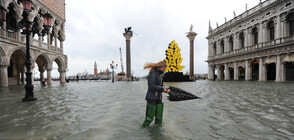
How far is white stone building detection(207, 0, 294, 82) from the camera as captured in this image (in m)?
19.4

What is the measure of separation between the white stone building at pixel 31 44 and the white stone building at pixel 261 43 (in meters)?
27.8

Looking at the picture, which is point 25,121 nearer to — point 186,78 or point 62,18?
point 62,18

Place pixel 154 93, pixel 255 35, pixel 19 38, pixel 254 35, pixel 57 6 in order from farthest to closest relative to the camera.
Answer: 1. pixel 255 35
2. pixel 254 35
3. pixel 57 6
4. pixel 19 38
5. pixel 154 93

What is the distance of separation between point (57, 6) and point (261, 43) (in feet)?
101

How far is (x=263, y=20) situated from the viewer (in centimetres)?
2286

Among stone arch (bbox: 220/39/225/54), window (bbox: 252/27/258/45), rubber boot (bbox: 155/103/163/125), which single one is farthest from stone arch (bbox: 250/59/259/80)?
rubber boot (bbox: 155/103/163/125)

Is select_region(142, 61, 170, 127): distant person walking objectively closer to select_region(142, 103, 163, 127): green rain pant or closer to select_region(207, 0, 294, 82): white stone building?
select_region(142, 103, 163, 127): green rain pant

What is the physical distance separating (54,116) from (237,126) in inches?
187

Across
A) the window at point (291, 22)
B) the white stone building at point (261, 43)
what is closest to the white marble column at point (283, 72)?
the white stone building at point (261, 43)

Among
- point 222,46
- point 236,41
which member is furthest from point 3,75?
point 222,46

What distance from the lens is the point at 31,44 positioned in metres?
15.5

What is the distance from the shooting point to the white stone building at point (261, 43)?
1944 centimetres

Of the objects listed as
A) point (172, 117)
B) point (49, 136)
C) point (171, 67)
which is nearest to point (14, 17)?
point (49, 136)

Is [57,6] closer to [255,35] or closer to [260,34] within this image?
[260,34]
